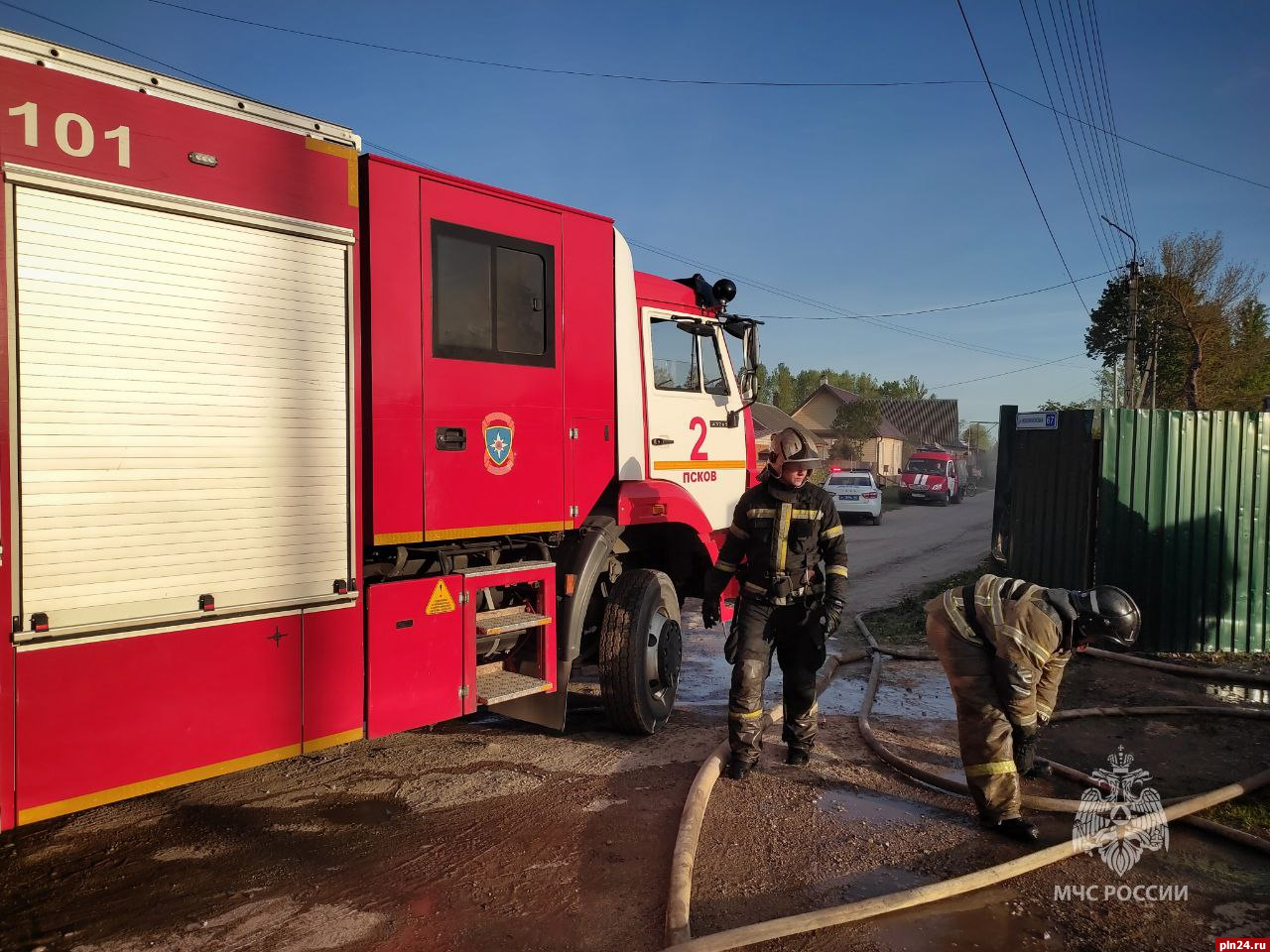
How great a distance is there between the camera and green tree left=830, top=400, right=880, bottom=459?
47.1 meters

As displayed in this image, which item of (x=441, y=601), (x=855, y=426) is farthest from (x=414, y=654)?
(x=855, y=426)

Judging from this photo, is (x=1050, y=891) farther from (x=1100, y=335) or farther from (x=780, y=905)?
(x=1100, y=335)

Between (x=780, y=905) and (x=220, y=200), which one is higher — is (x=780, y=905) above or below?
below

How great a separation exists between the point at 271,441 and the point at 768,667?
2998mm

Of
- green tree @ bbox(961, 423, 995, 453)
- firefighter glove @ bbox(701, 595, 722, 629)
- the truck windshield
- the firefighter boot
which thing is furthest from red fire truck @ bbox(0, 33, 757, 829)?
green tree @ bbox(961, 423, 995, 453)

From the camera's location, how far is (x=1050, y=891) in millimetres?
3508

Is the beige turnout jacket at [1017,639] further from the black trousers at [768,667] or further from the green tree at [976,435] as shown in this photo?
the green tree at [976,435]

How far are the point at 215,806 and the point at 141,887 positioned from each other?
0.87m

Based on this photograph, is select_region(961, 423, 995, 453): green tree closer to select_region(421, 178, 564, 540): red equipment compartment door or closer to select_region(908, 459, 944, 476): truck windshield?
select_region(908, 459, 944, 476): truck windshield

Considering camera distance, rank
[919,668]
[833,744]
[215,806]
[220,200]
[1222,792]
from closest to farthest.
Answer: [220,200] < [1222,792] < [215,806] < [833,744] < [919,668]

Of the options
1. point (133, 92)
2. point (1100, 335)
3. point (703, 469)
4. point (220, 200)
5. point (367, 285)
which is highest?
point (1100, 335)

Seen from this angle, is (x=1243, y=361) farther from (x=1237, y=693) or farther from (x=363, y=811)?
(x=363, y=811)

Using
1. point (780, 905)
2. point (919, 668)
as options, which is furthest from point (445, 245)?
point (919, 668)

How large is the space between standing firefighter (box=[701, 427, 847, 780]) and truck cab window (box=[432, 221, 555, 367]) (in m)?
1.57
